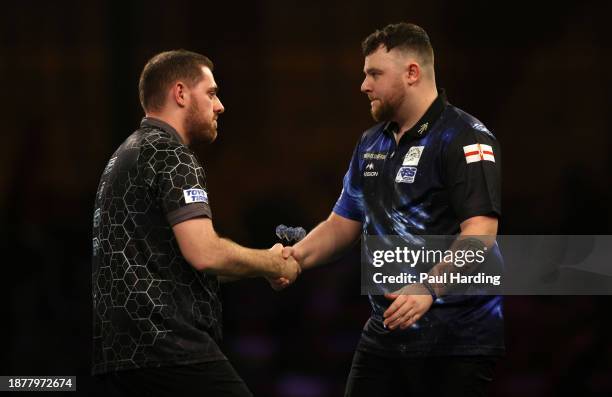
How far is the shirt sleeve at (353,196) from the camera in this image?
157 inches

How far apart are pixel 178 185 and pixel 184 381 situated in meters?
0.65

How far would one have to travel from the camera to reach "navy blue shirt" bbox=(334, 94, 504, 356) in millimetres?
3498

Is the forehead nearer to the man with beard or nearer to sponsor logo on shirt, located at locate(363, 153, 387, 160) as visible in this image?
sponsor logo on shirt, located at locate(363, 153, 387, 160)

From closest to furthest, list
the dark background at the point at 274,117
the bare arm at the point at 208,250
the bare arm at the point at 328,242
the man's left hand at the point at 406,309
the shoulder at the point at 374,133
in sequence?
the bare arm at the point at 208,250 → the man's left hand at the point at 406,309 → the shoulder at the point at 374,133 → the bare arm at the point at 328,242 → the dark background at the point at 274,117

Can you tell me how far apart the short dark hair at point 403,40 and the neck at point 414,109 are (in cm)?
15

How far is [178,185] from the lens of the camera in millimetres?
3156

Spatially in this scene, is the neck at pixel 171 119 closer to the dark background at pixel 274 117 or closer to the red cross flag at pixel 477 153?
the red cross flag at pixel 477 153

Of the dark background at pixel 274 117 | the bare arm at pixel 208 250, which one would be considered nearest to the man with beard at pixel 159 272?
the bare arm at pixel 208 250

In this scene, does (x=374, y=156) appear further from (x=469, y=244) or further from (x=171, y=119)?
(x=171, y=119)

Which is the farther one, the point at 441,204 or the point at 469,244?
the point at 441,204

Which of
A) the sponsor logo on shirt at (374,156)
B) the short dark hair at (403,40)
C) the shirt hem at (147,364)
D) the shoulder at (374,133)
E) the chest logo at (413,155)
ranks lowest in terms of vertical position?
the shirt hem at (147,364)

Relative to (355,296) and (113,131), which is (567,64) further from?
(113,131)

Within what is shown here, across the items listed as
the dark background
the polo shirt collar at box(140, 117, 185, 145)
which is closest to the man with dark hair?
the polo shirt collar at box(140, 117, 185, 145)

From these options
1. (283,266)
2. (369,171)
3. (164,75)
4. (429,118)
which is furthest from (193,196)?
(429,118)
